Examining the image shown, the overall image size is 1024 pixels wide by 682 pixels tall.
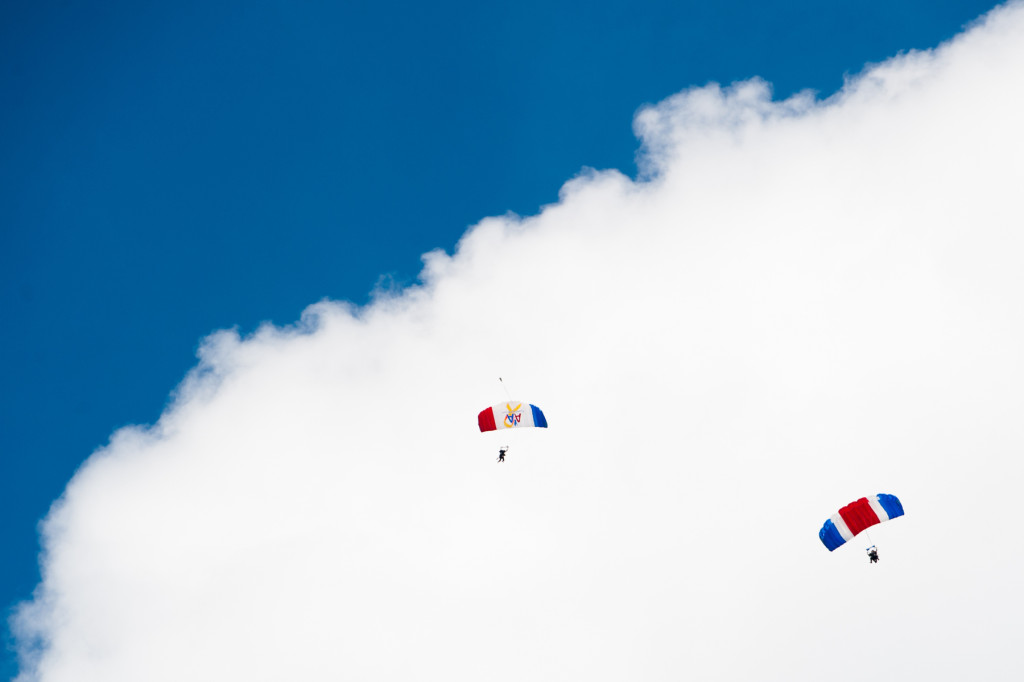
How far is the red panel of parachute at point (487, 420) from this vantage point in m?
53.7

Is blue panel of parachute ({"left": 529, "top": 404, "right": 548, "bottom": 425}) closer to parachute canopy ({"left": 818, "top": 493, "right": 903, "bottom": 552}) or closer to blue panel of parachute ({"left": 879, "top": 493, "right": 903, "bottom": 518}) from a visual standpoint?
parachute canopy ({"left": 818, "top": 493, "right": 903, "bottom": 552})

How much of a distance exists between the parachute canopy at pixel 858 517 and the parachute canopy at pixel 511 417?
1865 cm

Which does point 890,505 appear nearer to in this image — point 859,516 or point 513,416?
point 859,516

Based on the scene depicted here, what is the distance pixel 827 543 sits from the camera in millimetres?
46812

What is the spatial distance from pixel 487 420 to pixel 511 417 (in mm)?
1717

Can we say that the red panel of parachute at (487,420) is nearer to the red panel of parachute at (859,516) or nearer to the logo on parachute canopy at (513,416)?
the logo on parachute canopy at (513,416)

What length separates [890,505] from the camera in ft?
153

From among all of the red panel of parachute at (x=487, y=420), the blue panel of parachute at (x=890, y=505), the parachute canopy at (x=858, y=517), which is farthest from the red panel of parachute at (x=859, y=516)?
the red panel of parachute at (x=487, y=420)

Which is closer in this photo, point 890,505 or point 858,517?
point 890,505

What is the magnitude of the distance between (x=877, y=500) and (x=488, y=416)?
24410 millimetres

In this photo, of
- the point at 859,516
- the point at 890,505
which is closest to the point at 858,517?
the point at 859,516

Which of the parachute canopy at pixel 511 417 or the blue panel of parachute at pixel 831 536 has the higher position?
the parachute canopy at pixel 511 417

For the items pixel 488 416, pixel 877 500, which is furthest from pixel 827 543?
pixel 488 416

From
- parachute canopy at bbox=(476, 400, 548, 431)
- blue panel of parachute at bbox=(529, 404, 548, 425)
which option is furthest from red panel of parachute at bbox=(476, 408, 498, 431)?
blue panel of parachute at bbox=(529, 404, 548, 425)
